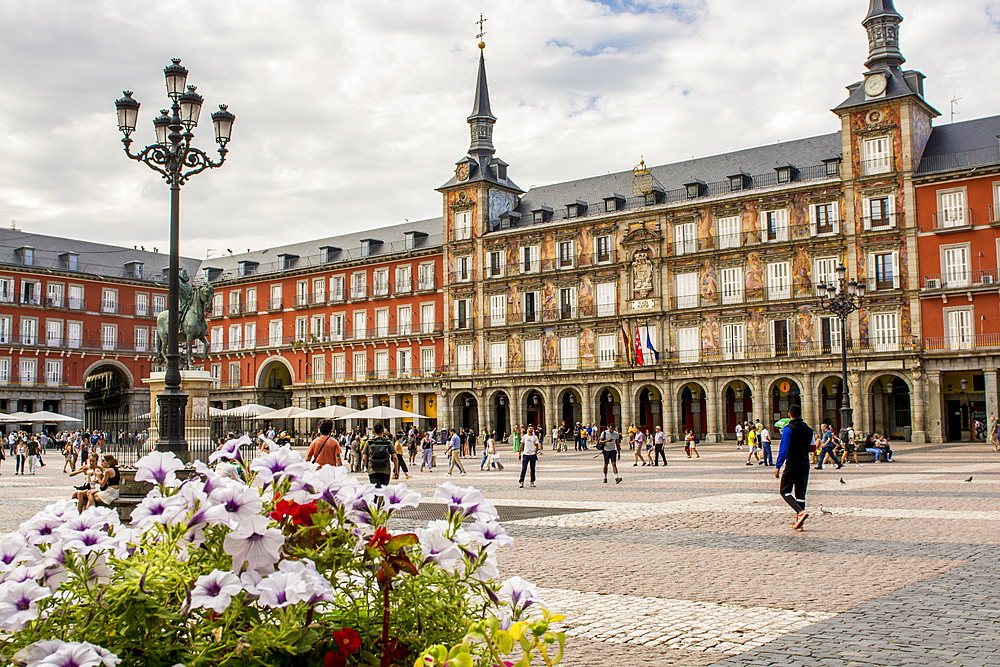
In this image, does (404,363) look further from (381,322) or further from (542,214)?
(542,214)

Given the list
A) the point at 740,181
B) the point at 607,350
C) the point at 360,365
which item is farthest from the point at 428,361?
the point at 740,181

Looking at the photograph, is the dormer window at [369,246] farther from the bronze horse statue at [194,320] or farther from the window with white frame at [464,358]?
the bronze horse statue at [194,320]

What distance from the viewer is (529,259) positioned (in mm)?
55344

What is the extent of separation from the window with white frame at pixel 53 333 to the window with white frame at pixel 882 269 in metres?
54.7

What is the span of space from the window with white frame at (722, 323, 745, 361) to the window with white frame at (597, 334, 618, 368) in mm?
6419

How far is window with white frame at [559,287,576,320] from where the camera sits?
176 feet

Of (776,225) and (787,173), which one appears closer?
(776,225)

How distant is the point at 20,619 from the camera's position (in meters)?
2.07

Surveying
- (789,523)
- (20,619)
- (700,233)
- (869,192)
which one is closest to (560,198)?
(700,233)

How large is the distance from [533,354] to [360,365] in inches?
584

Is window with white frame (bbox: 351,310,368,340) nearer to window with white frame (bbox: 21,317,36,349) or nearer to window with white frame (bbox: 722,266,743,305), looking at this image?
A: window with white frame (bbox: 21,317,36,349)

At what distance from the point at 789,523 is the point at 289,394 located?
60.2m

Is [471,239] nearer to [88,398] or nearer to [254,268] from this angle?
[254,268]

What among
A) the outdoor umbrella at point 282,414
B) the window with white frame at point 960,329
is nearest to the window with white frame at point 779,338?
the window with white frame at point 960,329
